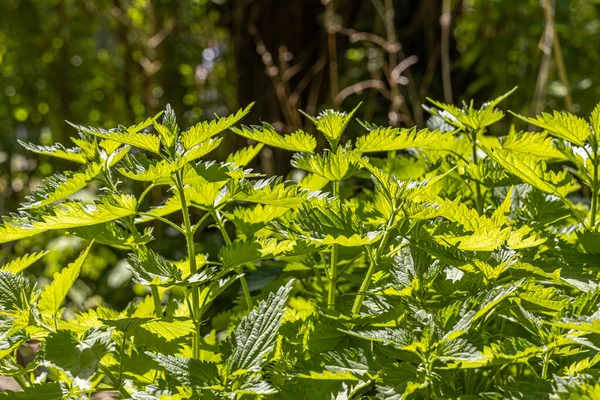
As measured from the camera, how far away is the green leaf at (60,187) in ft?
2.26

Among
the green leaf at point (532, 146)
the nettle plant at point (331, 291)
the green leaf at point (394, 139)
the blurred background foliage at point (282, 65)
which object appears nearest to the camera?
the nettle plant at point (331, 291)

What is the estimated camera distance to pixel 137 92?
324 centimetres

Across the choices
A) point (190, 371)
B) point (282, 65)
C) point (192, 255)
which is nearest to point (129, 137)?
point (192, 255)

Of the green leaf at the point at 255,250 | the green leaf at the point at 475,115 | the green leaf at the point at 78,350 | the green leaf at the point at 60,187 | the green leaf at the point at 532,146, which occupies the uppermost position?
the green leaf at the point at 60,187

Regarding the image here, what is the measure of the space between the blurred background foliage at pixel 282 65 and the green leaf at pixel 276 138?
5.58 ft

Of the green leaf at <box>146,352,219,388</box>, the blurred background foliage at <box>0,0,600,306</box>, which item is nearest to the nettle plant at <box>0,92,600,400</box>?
the green leaf at <box>146,352,219,388</box>

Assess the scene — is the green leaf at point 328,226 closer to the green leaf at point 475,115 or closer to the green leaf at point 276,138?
the green leaf at point 276,138

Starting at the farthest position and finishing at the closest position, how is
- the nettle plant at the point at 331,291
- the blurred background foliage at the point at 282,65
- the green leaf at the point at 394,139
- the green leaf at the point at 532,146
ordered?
the blurred background foliage at the point at 282,65 < the green leaf at the point at 532,146 < the green leaf at the point at 394,139 < the nettle plant at the point at 331,291

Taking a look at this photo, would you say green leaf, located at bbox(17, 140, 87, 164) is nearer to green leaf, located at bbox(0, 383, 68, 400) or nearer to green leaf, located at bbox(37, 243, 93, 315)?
green leaf, located at bbox(37, 243, 93, 315)

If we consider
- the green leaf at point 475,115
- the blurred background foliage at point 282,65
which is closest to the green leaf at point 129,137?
the green leaf at point 475,115

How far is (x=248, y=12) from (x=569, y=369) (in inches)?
104

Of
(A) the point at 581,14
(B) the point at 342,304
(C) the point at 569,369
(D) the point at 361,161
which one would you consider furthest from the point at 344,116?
(A) the point at 581,14

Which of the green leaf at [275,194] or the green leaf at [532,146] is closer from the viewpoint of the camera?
the green leaf at [275,194]

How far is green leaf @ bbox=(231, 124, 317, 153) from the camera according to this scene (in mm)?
724
